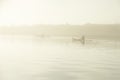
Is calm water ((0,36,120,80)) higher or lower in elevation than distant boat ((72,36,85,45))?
lower

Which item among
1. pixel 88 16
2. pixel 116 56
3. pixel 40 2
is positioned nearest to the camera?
pixel 116 56

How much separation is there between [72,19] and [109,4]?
0.33m

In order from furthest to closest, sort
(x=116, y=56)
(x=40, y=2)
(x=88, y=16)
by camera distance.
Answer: (x=40, y=2), (x=88, y=16), (x=116, y=56)

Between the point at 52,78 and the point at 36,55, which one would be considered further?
the point at 36,55

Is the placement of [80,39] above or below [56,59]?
above

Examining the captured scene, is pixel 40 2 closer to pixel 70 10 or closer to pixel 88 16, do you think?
pixel 70 10

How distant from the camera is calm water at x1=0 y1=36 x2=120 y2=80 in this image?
60.7 inches

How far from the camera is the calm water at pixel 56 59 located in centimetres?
154

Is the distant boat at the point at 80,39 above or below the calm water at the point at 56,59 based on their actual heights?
above

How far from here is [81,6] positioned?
167cm

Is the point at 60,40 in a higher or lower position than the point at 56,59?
higher

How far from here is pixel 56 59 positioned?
1.66 metres

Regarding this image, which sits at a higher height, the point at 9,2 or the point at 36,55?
the point at 9,2

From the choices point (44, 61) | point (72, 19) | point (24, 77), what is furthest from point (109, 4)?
point (24, 77)
